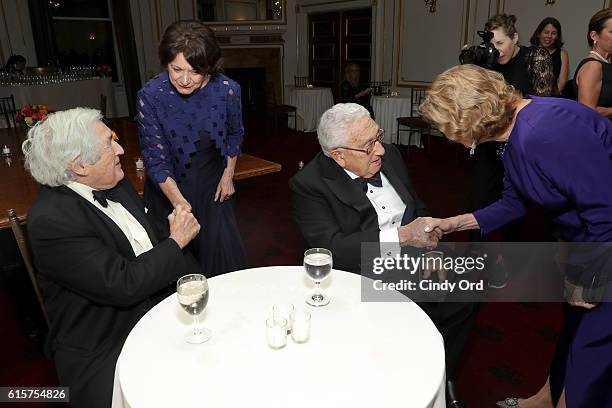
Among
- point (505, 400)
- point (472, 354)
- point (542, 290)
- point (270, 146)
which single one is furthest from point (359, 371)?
point (270, 146)

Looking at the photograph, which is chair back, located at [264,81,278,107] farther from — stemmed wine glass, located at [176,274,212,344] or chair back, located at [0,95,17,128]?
stemmed wine glass, located at [176,274,212,344]

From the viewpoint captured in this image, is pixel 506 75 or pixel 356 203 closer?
pixel 356 203

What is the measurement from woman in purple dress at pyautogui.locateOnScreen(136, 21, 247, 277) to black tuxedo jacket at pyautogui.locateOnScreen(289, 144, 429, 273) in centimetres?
63

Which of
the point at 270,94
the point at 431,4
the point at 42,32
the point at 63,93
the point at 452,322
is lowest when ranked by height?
the point at 452,322

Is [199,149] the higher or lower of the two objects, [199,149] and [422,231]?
the higher

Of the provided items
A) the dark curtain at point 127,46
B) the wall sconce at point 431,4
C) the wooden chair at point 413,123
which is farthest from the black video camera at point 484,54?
the dark curtain at point 127,46

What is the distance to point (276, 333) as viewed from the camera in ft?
4.06

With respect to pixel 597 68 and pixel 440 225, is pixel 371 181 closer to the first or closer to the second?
pixel 440 225

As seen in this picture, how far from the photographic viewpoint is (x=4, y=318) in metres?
2.92

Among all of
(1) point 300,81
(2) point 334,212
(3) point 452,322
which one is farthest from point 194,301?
(1) point 300,81

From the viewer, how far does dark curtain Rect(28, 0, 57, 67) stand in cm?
901

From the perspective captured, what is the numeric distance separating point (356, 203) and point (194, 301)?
926 mm

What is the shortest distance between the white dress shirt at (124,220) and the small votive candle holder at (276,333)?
709mm

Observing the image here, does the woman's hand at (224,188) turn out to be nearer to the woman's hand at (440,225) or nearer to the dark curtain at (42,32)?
the woman's hand at (440,225)
